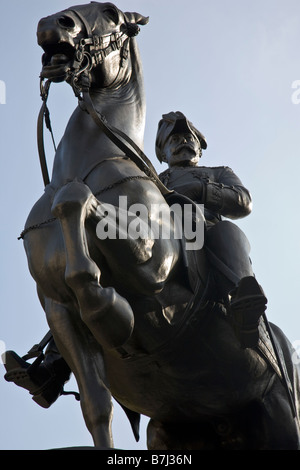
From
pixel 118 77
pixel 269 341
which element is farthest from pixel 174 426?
pixel 118 77

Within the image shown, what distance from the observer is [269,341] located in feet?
25.2

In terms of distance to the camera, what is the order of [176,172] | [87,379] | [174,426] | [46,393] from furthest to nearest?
[176,172], [174,426], [46,393], [87,379]

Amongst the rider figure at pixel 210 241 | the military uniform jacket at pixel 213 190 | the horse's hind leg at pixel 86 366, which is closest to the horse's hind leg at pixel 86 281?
the horse's hind leg at pixel 86 366

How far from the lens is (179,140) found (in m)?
8.93

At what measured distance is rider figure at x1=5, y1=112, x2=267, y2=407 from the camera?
6.97m

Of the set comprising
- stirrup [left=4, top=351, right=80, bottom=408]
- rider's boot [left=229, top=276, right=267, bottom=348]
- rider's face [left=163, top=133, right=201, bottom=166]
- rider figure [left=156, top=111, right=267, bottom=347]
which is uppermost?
rider's face [left=163, top=133, right=201, bottom=166]

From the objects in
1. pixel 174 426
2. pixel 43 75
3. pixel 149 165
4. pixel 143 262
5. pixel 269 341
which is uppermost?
pixel 43 75

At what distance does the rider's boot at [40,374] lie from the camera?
24.3 feet

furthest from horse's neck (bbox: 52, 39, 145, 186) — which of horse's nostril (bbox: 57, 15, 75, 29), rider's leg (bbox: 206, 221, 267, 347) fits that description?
rider's leg (bbox: 206, 221, 267, 347)

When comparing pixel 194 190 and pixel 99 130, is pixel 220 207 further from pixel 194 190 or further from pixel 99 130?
pixel 99 130

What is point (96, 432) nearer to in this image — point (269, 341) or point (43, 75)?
point (269, 341)

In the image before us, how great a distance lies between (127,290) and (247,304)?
880 millimetres

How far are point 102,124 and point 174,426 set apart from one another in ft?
8.69

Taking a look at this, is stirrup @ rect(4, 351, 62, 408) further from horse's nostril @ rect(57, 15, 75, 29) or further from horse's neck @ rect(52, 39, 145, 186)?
horse's nostril @ rect(57, 15, 75, 29)
